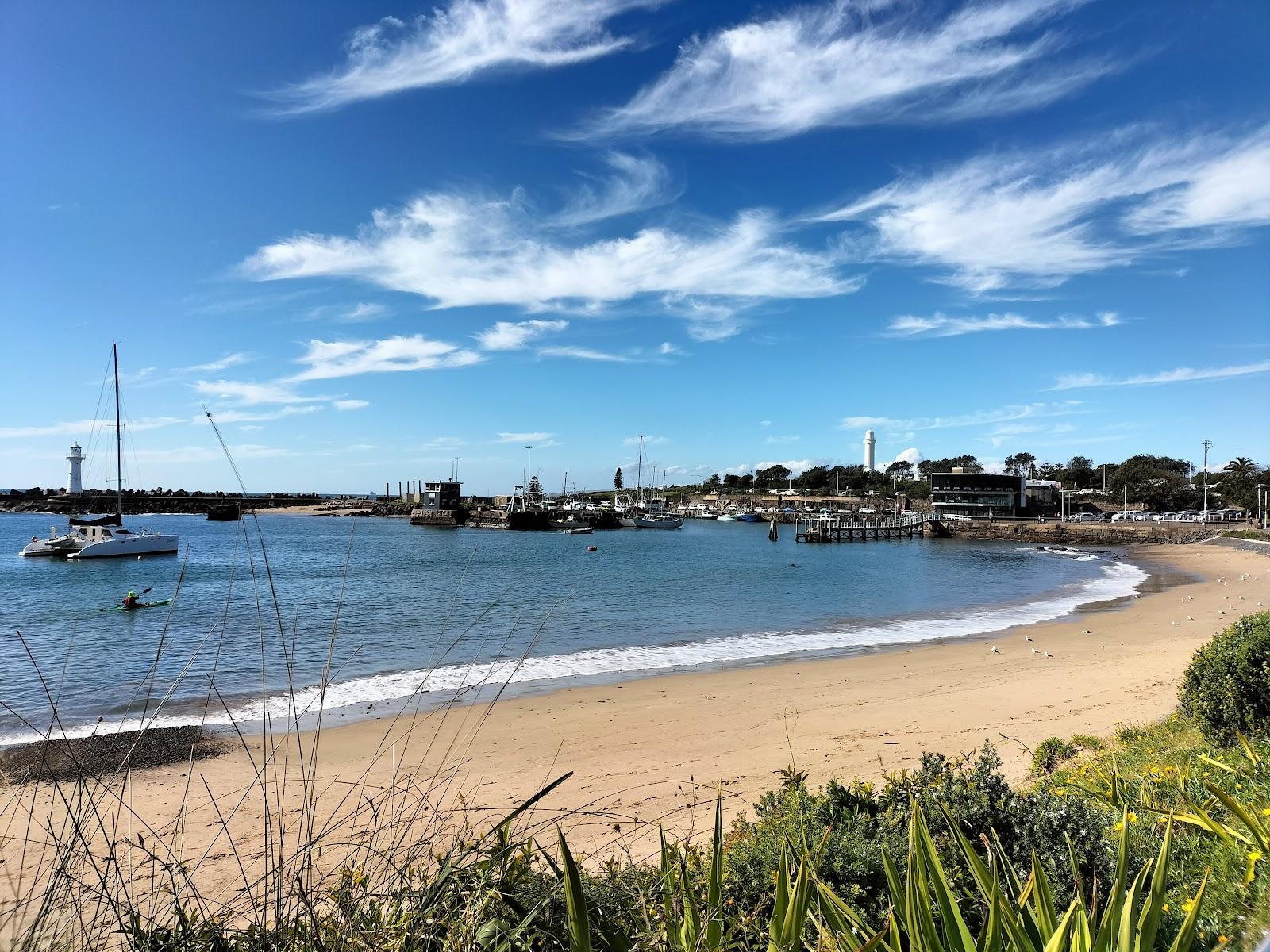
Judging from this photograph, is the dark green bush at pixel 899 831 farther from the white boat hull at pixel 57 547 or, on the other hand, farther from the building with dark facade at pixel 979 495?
the building with dark facade at pixel 979 495

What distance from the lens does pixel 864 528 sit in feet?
269

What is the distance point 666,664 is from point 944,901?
15581 millimetres

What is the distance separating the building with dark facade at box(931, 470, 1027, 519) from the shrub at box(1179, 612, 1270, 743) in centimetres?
9888

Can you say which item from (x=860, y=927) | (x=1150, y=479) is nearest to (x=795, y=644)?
(x=860, y=927)

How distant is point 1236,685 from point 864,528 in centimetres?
7910

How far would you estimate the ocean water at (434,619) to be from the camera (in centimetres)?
1237

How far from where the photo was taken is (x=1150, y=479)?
106 metres

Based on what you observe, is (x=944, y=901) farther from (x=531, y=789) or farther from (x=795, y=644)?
(x=795, y=644)

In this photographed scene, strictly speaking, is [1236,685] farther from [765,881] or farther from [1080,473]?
[1080,473]

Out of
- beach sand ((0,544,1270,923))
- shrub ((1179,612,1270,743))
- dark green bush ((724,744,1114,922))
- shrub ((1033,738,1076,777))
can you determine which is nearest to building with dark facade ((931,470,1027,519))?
beach sand ((0,544,1270,923))

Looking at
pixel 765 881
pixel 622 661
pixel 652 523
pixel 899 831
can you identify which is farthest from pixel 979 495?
pixel 765 881

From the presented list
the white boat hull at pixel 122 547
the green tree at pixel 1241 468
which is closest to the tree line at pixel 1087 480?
the green tree at pixel 1241 468

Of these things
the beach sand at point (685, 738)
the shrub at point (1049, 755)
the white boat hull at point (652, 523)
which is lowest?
the white boat hull at point (652, 523)

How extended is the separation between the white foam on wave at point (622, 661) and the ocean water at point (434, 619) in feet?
0.27
